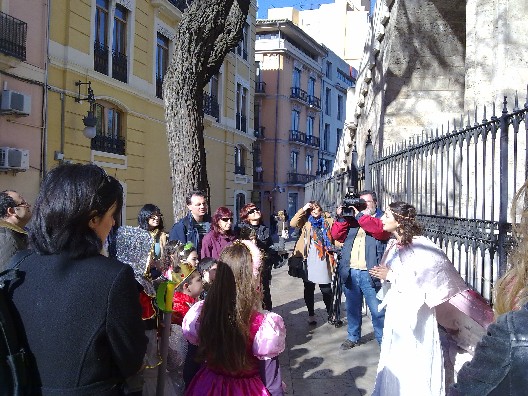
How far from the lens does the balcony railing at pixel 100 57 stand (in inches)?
535

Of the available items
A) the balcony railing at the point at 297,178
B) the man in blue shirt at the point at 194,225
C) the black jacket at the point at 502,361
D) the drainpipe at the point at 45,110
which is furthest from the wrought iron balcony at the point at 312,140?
the black jacket at the point at 502,361

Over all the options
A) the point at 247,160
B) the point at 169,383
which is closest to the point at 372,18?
the point at 169,383

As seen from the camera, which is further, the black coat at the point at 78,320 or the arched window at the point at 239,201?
the arched window at the point at 239,201

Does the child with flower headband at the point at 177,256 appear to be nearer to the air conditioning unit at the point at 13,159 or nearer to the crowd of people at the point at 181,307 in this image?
the crowd of people at the point at 181,307

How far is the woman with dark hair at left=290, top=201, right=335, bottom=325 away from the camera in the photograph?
6250mm

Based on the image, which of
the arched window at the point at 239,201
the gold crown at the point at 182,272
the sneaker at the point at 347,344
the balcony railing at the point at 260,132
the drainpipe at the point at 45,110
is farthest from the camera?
the balcony railing at the point at 260,132

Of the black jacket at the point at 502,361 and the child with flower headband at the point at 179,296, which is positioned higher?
the black jacket at the point at 502,361

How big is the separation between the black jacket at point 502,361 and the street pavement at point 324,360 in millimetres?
3519

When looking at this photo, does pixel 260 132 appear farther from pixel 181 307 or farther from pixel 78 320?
pixel 78 320

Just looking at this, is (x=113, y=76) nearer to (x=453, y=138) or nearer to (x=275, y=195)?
(x=453, y=138)

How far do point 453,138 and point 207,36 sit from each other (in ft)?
10.4

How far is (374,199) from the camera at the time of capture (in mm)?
5652

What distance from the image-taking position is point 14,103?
1062 centimetres

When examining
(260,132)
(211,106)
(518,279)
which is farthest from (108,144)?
(260,132)
